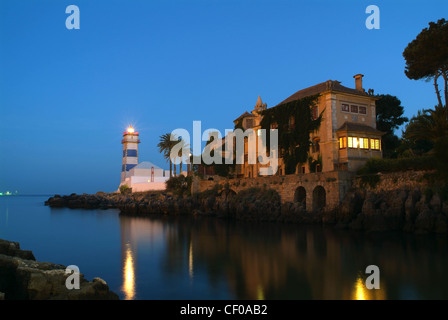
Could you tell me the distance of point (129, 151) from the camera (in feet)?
299

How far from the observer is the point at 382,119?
141 feet

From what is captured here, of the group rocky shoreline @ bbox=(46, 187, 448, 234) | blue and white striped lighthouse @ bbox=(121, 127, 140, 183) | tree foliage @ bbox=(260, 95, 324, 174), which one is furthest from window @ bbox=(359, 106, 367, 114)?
Result: blue and white striped lighthouse @ bbox=(121, 127, 140, 183)

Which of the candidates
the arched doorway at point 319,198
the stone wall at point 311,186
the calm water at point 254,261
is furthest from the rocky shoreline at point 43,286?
the arched doorway at point 319,198

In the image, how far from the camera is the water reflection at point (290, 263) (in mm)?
13047

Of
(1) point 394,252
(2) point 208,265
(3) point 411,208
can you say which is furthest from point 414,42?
(2) point 208,265

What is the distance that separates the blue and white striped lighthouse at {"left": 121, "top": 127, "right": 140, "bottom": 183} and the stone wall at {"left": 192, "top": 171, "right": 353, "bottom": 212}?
175ft

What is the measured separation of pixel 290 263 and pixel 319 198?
18460 mm

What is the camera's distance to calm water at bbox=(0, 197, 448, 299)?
13.2 meters

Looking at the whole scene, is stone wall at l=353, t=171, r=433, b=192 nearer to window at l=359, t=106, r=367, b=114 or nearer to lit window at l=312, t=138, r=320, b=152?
lit window at l=312, t=138, r=320, b=152
